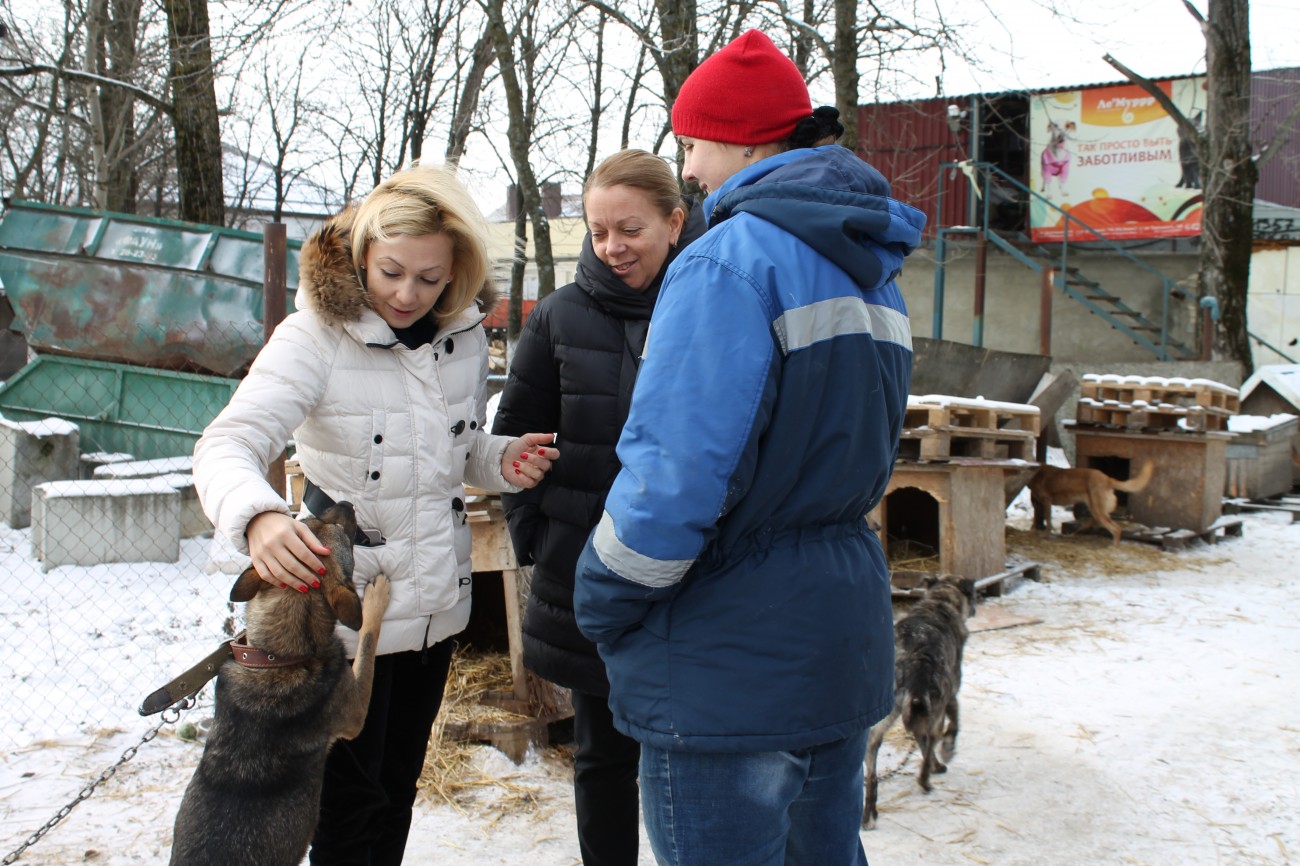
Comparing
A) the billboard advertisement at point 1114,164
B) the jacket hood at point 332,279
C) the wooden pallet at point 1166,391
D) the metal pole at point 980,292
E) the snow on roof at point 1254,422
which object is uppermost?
the billboard advertisement at point 1114,164

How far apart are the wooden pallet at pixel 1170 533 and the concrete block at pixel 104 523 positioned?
26.6ft

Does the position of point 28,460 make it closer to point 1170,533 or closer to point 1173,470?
point 1170,533

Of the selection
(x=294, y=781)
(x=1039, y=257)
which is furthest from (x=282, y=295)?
(x=1039, y=257)

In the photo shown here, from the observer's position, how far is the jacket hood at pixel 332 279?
224 centimetres

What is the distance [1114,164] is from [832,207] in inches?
841

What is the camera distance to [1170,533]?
8.88m

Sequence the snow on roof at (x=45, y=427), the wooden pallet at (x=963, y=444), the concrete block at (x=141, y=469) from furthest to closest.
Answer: the snow on roof at (x=45, y=427) < the concrete block at (x=141, y=469) < the wooden pallet at (x=963, y=444)

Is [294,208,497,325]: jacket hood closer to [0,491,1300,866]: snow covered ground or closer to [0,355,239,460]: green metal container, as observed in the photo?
[0,491,1300,866]: snow covered ground

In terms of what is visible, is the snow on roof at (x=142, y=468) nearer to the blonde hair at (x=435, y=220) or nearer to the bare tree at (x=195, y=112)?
the bare tree at (x=195, y=112)

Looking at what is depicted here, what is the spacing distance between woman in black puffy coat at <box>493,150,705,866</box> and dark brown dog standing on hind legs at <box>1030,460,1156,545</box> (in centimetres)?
731

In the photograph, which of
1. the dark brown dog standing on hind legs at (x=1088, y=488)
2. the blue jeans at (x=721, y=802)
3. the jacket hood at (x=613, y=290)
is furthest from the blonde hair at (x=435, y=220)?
the dark brown dog standing on hind legs at (x=1088, y=488)

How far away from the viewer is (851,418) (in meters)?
1.67

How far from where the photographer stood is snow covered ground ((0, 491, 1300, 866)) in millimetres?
3516

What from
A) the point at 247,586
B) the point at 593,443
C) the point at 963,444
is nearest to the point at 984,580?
the point at 963,444
